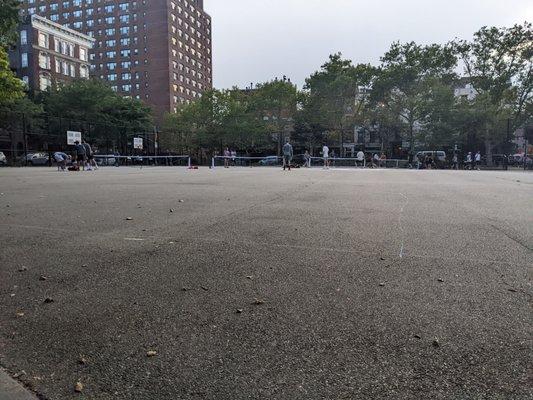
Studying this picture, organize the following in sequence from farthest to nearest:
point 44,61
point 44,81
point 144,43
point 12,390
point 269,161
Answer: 1. point 144,43
2. point 44,81
3. point 44,61
4. point 269,161
5. point 12,390

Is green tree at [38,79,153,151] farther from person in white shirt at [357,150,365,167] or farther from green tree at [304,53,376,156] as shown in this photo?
person in white shirt at [357,150,365,167]

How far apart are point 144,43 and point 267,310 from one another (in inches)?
4759

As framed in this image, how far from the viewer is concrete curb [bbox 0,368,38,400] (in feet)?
7.99

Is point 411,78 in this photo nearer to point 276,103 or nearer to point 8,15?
point 276,103

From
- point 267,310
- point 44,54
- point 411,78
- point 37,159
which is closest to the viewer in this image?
point 267,310

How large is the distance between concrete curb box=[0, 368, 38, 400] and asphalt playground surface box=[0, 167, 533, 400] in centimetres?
10

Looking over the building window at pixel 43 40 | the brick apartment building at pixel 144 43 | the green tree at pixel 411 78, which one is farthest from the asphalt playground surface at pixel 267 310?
the brick apartment building at pixel 144 43

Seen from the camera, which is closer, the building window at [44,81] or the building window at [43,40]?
the building window at [43,40]

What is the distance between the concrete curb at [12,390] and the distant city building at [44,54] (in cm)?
8182

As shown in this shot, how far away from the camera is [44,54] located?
80.8 m

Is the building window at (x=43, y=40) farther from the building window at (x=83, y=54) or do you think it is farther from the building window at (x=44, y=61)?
the building window at (x=83, y=54)

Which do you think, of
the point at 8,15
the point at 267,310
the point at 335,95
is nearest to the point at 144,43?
the point at 335,95

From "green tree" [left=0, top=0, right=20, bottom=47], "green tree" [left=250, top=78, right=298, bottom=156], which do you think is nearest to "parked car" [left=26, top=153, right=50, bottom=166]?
"green tree" [left=250, top=78, right=298, bottom=156]

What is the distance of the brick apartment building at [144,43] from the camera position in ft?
367
